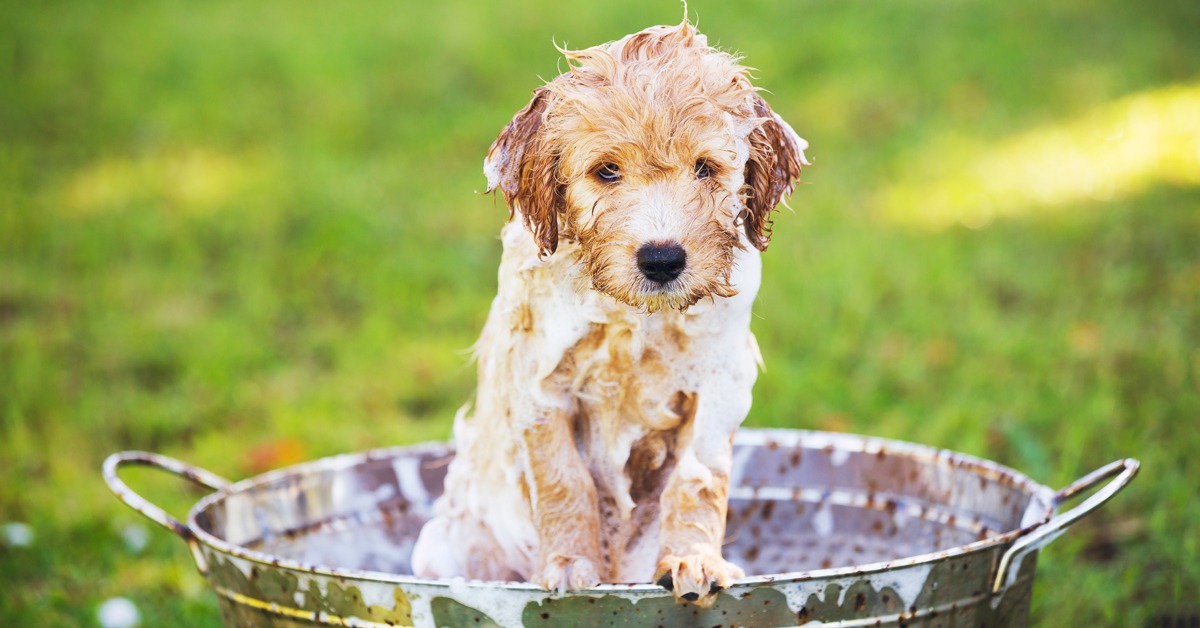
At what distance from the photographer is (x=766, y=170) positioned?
83.3 inches

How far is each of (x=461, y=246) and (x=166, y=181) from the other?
176cm

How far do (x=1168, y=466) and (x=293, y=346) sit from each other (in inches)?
134

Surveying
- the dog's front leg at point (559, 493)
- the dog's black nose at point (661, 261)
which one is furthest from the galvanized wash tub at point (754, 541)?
the dog's black nose at point (661, 261)

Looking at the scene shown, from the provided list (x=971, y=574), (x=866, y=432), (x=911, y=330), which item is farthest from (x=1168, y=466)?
(x=971, y=574)

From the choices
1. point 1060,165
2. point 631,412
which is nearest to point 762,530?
point 631,412

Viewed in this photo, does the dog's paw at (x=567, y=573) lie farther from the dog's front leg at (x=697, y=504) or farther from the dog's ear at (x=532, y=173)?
the dog's ear at (x=532, y=173)

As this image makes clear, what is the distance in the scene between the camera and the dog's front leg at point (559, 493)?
86.4 inches

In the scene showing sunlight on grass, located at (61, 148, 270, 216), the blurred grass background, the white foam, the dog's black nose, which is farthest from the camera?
sunlight on grass, located at (61, 148, 270, 216)

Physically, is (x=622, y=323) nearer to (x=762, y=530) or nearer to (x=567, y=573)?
(x=567, y=573)

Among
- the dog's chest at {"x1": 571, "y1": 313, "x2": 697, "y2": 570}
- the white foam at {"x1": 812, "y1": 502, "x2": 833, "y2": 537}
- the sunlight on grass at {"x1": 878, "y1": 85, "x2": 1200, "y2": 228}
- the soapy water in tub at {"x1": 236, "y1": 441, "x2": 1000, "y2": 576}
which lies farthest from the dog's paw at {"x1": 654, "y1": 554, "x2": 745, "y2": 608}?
the sunlight on grass at {"x1": 878, "y1": 85, "x2": 1200, "y2": 228}

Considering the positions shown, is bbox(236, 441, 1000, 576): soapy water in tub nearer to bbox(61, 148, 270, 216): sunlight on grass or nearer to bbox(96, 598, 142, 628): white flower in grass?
bbox(96, 598, 142, 628): white flower in grass

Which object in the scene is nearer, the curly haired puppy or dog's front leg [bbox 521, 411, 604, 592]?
the curly haired puppy

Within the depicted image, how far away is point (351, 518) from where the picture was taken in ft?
10.0

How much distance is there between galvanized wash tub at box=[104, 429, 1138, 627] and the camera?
6.53 ft
